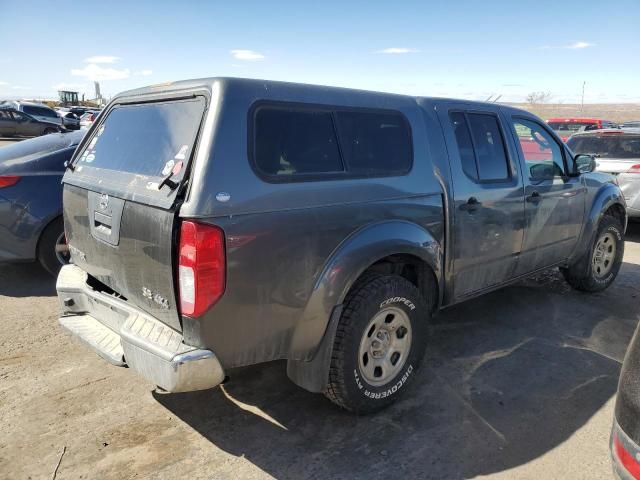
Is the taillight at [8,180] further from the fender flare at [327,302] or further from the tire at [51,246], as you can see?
the fender flare at [327,302]

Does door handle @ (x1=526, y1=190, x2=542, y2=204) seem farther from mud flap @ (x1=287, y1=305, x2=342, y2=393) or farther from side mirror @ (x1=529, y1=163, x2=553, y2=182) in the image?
mud flap @ (x1=287, y1=305, x2=342, y2=393)

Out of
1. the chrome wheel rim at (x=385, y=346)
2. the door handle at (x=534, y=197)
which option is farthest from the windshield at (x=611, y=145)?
the chrome wheel rim at (x=385, y=346)

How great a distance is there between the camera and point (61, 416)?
9.78 feet

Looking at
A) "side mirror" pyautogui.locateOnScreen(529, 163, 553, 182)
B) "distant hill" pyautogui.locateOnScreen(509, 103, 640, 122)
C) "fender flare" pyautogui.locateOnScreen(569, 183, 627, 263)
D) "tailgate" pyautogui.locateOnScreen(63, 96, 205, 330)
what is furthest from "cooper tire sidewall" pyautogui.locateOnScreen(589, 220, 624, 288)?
"distant hill" pyautogui.locateOnScreen(509, 103, 640, 122)

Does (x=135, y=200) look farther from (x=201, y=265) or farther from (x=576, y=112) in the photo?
(x=576, y=112)

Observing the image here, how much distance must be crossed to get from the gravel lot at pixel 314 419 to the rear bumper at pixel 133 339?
513 millimetres

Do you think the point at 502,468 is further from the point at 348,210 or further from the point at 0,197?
the point at 0,197

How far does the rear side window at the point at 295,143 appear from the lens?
2.47m

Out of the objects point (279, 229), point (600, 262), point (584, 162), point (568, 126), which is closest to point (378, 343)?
point (279, 229)

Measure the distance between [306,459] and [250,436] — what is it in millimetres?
382

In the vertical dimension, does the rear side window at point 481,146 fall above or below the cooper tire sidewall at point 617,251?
above

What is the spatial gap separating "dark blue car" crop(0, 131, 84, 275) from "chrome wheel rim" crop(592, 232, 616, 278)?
5612mm

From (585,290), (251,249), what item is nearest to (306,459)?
(251,249)

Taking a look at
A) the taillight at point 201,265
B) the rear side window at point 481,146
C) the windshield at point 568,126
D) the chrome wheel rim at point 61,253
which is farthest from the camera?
the windshield at point 568,126
